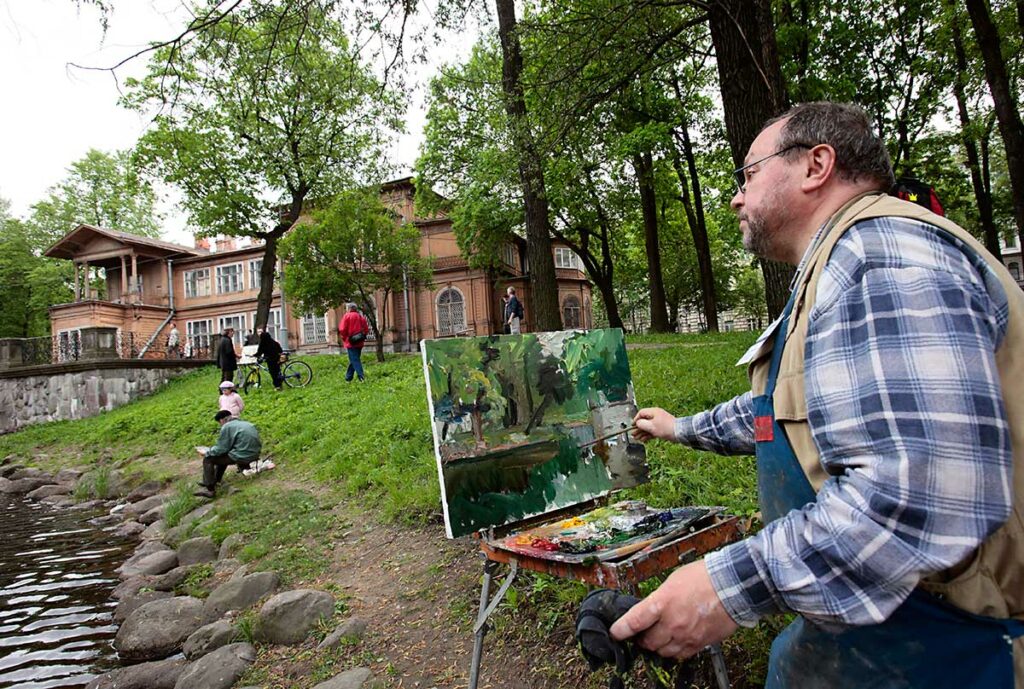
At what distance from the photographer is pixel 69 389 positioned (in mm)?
19891

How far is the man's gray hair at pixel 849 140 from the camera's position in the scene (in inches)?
59.2

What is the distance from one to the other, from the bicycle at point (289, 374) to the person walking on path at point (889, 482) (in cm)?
1549

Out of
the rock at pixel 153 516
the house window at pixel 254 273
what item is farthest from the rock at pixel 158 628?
the house window at pixel 254 273

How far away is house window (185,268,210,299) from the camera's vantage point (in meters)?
36.8

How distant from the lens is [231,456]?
913 centimetres

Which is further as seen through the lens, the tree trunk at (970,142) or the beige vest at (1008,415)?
the tree trunk at (970,142)

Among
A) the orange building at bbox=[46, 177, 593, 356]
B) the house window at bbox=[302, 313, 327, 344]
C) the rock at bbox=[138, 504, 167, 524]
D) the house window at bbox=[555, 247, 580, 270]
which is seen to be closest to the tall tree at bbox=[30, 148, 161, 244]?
the orange building at bbox=[46, 177, 593, 356]

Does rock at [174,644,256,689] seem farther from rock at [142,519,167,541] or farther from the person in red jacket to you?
the person in red jacket

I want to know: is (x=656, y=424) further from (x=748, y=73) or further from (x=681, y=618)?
(x=748, y=73)

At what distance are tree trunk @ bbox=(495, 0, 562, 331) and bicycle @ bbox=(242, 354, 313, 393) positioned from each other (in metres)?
9.45

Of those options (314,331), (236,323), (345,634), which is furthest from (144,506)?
(236,323)

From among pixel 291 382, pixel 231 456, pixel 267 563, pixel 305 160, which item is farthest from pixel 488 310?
pixel 267 563

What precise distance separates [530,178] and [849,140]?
21.2 feet

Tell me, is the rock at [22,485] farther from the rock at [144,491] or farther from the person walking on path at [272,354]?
the person walking on path at [272,354]
